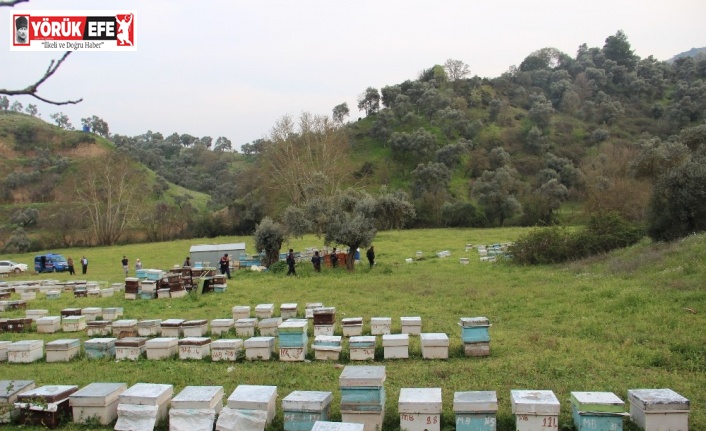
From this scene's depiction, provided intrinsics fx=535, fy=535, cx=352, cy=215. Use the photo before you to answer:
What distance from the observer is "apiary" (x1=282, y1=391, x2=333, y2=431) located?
6875mm

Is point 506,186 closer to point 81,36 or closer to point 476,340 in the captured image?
point 476,340

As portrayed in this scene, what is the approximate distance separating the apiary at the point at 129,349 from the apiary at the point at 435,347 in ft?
19.0

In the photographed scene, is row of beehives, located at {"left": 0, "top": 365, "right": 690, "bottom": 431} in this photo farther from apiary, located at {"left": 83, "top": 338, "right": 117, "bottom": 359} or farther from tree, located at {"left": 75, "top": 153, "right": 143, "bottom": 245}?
tree, located at {"left": 75, "top": 153, "right": 143, "bottom": 245}

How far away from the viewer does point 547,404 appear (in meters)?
6.37

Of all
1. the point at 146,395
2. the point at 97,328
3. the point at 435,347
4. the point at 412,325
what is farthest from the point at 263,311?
the point at 146,395

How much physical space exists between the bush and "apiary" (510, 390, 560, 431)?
1793 centimetres

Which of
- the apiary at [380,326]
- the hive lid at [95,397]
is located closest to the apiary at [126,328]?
the hive lid at [95,397]

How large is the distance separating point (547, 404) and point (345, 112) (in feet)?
291

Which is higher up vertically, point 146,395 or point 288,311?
point 146,395

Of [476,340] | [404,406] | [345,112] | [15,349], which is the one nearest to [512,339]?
[476,340]

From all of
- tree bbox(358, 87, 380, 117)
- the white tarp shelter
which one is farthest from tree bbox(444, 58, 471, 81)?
the white tarp shelter

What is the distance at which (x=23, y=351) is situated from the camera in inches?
443

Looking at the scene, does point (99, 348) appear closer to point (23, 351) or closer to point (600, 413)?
point (23, 351)

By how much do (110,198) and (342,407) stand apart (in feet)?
180
